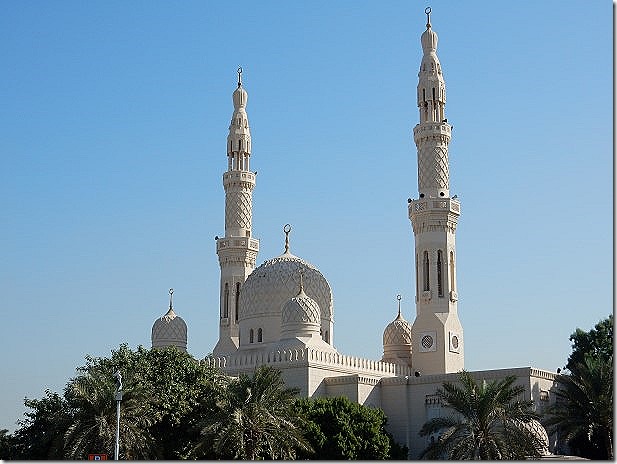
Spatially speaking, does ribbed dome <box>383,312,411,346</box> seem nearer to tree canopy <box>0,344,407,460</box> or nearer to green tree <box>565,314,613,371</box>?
green tree <box>565,314,613,371</box>

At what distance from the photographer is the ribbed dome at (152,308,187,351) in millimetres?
50000

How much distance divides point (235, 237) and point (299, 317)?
10262 millimetres

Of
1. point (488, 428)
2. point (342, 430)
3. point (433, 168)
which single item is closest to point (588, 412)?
point (488, 428)

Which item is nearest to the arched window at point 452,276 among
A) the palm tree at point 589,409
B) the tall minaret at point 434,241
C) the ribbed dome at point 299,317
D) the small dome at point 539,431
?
the tall minaret at point 434,241

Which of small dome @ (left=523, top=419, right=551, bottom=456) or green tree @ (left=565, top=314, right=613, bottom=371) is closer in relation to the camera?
small dome @ (left=523, top=419, right=551, bottom=456)

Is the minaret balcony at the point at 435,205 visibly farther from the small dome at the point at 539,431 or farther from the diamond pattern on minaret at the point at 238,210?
the small dome at the point at 539,431

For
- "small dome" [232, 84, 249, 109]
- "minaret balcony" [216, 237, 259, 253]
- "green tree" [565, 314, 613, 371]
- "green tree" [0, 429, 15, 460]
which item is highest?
"small dome" [232, 84, 249, 109]

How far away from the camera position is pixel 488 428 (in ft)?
94.6

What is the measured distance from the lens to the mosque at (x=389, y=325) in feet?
126

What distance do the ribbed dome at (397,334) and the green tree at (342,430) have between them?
1144 centimetres

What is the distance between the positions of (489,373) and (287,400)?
1038 cm

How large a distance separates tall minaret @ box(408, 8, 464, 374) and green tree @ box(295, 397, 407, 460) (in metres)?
7.34

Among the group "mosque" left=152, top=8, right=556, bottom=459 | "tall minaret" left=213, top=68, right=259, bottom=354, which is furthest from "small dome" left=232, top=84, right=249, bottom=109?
"mosque" left=152, top=8, right=556, bottom=459

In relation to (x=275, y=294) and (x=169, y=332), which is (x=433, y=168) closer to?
(x=275, y=294)
